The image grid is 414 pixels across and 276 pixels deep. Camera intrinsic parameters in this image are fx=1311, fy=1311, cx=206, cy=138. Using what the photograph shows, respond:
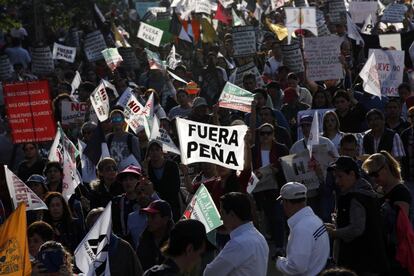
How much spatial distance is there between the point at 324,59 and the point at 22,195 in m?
8.46

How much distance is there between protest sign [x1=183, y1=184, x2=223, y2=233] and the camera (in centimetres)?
1067

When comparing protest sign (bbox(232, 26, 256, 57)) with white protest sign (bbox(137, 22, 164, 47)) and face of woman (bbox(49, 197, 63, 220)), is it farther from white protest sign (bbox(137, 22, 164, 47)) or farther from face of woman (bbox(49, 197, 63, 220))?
face of woman (bbox(49, 197, 63, 220))

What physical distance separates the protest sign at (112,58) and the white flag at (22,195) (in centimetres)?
1132

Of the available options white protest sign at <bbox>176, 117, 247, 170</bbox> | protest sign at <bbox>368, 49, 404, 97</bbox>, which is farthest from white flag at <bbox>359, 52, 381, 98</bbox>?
white protest sign at <bbox>176, 117, 247, 170</bbox>

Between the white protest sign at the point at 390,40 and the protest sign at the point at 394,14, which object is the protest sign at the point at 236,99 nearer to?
the white protest sign at the point at 390,40

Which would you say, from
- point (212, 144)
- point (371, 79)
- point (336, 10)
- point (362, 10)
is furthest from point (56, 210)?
point (336, 10)

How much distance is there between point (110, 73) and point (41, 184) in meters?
11.0

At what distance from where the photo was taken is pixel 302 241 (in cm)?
888

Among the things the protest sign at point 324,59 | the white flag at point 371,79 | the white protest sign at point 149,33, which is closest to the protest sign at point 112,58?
the white protest sign at point 149,33

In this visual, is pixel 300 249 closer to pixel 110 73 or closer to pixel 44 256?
pixel 44 256

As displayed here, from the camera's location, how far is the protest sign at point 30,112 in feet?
50.8

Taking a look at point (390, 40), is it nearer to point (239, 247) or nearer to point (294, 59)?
point (294, 59)

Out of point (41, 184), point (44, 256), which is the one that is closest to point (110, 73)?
point (41, 184)

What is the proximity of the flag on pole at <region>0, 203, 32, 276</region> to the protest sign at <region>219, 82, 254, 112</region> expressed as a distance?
7819 millimetres
